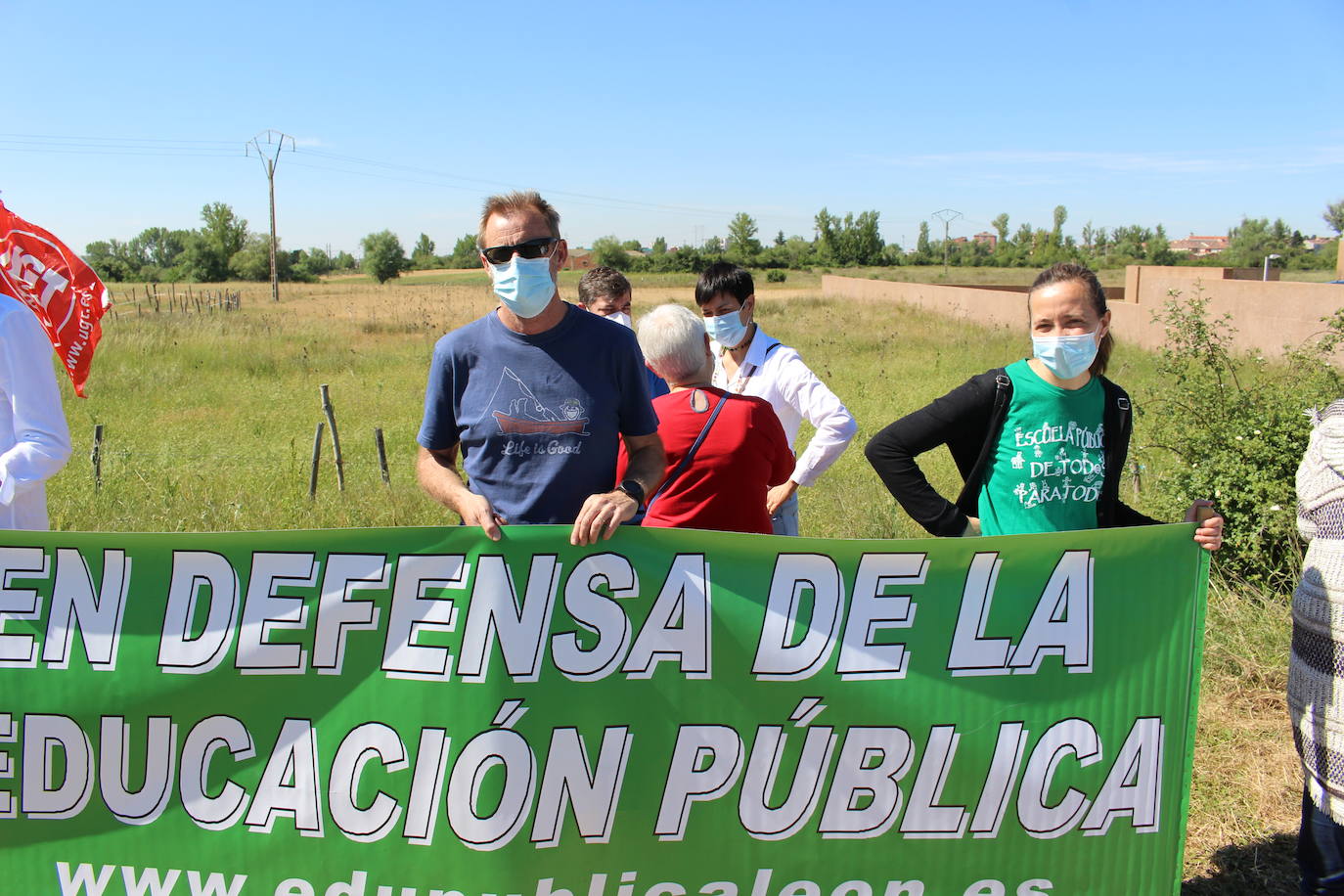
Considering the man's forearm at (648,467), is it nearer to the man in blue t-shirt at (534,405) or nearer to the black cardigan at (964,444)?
the man in blue t-shirt at (534,405)

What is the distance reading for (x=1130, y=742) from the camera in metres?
2.63

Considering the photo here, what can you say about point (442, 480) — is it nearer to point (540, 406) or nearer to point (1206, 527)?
point (540, 406)

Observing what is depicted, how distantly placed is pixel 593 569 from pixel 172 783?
123 cm

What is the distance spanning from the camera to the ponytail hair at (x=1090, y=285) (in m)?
2.78

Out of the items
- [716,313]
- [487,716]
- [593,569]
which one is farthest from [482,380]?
[716,313]

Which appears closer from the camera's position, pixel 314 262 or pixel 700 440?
pixel 700 440

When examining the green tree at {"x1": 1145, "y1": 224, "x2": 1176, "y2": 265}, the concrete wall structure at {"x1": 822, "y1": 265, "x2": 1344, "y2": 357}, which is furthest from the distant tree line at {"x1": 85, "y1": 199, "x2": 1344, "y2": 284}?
the concrete wall structure at {"x1": 822, "y1": 265, "x2": 1344, "y2": 357}

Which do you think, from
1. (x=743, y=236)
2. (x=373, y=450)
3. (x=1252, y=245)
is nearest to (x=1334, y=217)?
(x=1252, y=245)

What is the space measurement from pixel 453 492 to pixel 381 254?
91.2 m

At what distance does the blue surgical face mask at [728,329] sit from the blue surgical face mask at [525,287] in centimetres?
161

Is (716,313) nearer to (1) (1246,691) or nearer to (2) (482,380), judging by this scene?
(2) (482,380)

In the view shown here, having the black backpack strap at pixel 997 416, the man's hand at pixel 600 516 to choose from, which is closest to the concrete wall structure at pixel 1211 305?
the black backpack strap at pixel 997 416

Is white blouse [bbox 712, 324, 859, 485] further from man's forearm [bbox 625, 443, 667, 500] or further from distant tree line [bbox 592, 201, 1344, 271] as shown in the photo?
distant tree line [bbox 592, 201, 1344, 271]

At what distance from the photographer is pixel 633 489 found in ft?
8.79
